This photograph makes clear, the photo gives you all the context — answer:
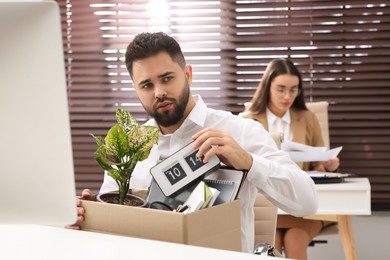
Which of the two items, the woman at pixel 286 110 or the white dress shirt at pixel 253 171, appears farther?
the woman at pixel 286 110

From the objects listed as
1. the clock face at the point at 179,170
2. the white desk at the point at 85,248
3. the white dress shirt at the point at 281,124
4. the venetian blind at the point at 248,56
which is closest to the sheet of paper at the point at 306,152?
the white dress shirt at the point at 281,124

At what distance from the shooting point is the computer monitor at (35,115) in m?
0.95

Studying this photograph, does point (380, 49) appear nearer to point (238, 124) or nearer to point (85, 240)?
point (238, 124)

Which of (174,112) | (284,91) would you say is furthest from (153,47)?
(284,91)

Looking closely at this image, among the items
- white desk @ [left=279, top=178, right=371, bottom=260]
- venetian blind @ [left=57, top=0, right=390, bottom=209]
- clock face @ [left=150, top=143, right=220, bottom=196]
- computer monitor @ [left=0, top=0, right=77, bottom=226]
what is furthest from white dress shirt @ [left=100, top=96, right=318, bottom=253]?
venetian blind @ [left=57, top=0, right=390, bottom=209]

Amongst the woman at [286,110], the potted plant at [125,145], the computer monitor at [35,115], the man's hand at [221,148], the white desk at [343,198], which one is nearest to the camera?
the computer monitor at [35,115]

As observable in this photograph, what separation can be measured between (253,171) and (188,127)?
353 mm

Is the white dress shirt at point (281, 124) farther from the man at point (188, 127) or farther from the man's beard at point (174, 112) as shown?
the man's beard at point (174, 112)

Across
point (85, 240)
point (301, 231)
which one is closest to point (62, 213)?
point (85, 240)

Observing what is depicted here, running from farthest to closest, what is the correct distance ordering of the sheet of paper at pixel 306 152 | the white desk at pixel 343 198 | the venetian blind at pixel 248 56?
the venetian blind at pixel 248 56 < the sheet of paper at pixel 306 152 < the white desk at pixel 343 198

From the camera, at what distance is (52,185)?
39.0 inches

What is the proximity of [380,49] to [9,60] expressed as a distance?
164 inches

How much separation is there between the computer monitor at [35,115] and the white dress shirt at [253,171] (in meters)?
0.90

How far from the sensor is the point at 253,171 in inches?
73.0
